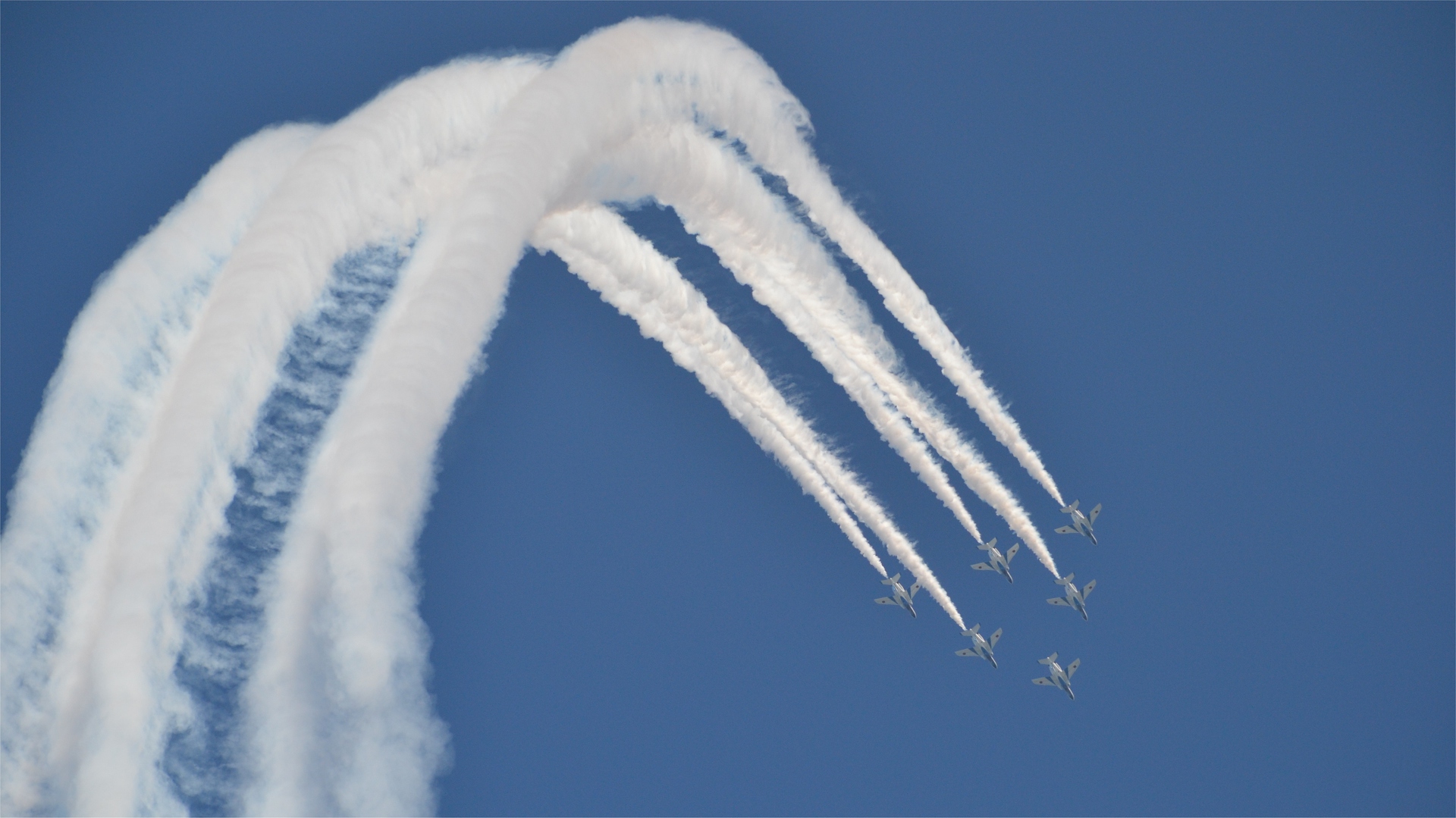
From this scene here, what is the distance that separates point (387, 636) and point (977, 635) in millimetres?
37607

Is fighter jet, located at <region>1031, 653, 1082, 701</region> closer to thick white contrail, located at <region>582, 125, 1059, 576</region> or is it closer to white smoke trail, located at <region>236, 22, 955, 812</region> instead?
thick white contrail, located at <region>582, 125, 1059, 576</region>

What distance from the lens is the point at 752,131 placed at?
35.9 metres

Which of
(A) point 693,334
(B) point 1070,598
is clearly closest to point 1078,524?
(B) point 1070,598

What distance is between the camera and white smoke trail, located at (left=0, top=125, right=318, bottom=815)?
29.0 meters

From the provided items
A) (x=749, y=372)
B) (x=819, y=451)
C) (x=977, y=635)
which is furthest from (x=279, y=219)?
(x=977, y=635)

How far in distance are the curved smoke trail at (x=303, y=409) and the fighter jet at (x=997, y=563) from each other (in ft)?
79.0

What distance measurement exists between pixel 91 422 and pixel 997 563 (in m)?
36.3

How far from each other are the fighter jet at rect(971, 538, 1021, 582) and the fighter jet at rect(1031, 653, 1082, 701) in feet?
14.9

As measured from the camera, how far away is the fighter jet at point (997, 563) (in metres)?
56.0

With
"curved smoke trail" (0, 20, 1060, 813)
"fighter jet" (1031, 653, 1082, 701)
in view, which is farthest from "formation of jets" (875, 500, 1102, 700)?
"curved smoke trail" (0, 20, 1060, 813)

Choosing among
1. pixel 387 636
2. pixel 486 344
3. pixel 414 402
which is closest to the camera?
pixel 387 636

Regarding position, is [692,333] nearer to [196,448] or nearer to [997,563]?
[196,448]

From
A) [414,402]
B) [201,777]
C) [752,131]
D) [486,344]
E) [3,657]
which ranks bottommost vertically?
[201,777]

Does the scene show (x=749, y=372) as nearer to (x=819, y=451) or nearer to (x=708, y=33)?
(x=819, y=451)
